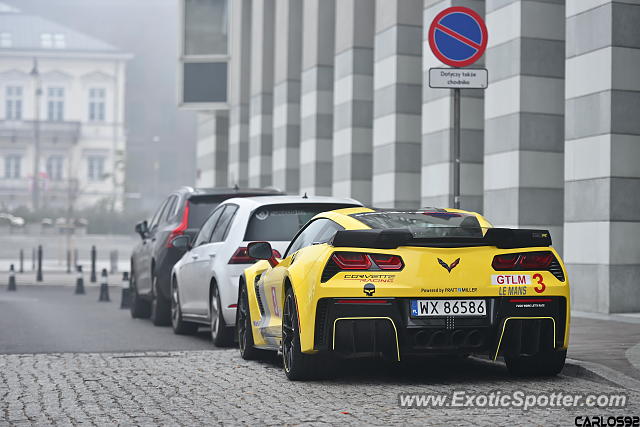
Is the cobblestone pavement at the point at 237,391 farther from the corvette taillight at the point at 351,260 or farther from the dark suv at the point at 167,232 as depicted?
the dark suv at the point at 167,232

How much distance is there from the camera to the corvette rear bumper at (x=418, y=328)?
8703mm

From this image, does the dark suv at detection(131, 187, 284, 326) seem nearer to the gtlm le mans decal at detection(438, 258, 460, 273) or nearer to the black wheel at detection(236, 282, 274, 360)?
the black wheel at detection(236, 282, 274, 360)

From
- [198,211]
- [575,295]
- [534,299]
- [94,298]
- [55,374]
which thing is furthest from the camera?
[94,298]

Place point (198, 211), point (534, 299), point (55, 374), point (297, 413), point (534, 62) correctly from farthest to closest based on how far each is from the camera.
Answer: point (534, 62) → point (198, 211) → point (55, 374) → point (534, 299) → point (297, 413)

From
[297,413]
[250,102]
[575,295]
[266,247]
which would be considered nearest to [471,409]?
[297,413]

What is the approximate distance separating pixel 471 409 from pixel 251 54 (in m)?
31.6

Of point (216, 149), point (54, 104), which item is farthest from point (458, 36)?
point (54, 104)

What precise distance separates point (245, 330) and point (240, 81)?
28113mm

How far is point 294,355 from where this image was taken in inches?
364

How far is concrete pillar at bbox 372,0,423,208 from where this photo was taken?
26156 mm


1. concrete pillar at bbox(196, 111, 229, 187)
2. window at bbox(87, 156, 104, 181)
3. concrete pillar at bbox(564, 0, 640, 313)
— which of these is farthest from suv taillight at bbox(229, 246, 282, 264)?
window at bbox(87, 156, 104, 181)

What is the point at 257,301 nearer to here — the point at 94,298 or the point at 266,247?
the point at 266,247

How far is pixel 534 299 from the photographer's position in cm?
891

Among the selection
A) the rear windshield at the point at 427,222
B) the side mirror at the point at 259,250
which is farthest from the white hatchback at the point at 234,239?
the rear windshield at the point at 427,222
